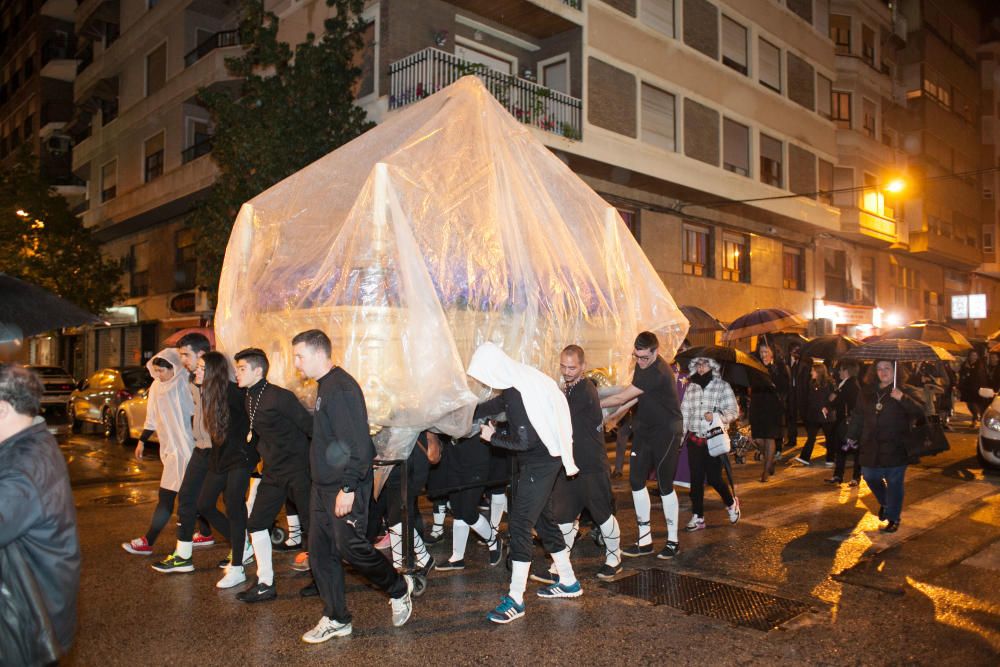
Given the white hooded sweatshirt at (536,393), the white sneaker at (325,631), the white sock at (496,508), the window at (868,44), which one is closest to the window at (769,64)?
the window at (868,44)

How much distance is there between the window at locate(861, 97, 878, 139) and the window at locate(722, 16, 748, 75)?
26.2 ft

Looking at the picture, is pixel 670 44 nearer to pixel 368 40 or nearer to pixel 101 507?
pixel 368 40

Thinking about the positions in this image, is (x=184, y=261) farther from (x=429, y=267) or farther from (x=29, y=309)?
(x=29, y=309)

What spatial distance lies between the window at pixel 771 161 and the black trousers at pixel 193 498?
68.2 feet

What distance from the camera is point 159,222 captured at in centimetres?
2430

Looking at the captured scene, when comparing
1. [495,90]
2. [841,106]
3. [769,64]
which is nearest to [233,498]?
[495,90]

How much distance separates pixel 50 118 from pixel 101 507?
102 feet

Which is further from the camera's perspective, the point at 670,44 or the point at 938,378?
the point at 670,44

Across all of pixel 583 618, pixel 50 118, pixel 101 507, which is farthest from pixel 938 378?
pixel 50 118

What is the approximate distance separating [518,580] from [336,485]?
53.6 inches

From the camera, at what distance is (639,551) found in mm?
6355

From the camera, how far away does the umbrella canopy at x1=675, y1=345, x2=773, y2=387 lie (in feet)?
26.7

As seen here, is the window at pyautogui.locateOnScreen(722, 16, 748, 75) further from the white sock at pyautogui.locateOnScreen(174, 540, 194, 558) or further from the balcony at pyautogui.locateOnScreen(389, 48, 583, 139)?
the white sock at pyautogui.locateOnScreen(174, 540, 194, 558)

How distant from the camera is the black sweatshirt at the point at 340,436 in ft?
14.4
